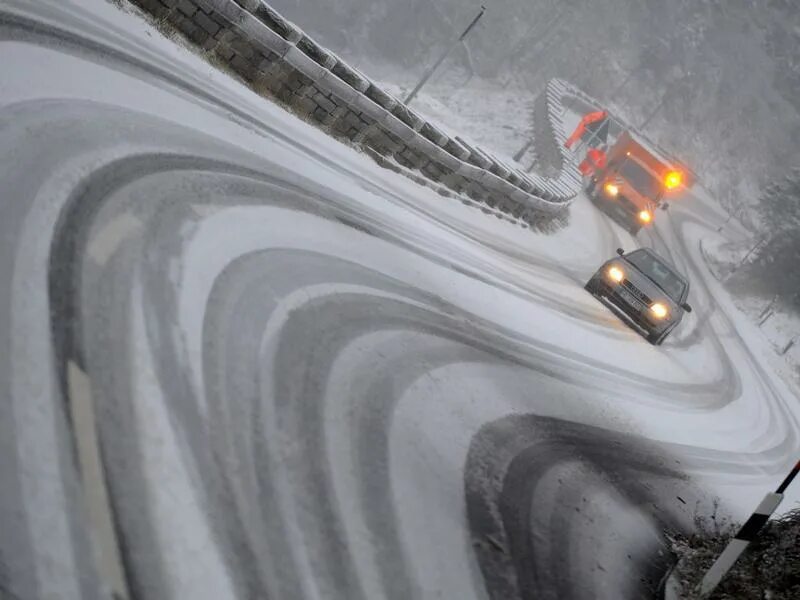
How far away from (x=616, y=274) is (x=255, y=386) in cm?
1238

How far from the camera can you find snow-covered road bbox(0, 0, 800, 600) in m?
3.55

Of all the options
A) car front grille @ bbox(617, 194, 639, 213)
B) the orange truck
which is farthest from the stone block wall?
car front grille @ bbox(617, 194, 639, 213)

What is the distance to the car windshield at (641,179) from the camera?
27.5 meters

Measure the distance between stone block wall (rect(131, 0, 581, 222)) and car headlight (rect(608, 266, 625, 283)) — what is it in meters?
3.67

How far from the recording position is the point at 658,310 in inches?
596

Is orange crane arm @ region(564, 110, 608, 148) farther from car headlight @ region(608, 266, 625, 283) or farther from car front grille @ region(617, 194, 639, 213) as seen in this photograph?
car headlight @ region(608, 266, 625, 283)

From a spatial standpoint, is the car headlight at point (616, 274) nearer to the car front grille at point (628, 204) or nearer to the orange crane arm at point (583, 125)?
the car front grille at point (628, 204)

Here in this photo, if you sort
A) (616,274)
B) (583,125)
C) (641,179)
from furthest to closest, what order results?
1. (583,125)
2. (641,179)
3. (616,274)

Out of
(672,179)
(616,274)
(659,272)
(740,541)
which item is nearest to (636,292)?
(616,274)

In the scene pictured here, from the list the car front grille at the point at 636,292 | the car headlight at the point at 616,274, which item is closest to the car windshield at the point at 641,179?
the car headlight at the point at 616,274

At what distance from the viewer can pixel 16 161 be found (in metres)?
5.16

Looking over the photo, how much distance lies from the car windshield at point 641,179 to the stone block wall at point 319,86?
1295cm

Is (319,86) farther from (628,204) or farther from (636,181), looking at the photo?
(628,204)

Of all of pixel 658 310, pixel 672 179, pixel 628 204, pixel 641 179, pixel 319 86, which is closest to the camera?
pixel 319 86
